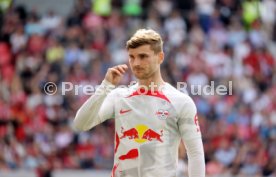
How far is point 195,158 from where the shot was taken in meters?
5.60

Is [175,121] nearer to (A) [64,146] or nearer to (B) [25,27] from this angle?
(A) [64,146]

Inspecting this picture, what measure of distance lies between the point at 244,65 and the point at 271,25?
7.65 feet

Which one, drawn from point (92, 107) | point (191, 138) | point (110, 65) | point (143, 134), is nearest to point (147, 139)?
point (143, 134)

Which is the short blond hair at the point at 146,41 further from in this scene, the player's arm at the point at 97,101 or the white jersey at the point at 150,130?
the white jersey at the point at 150,130

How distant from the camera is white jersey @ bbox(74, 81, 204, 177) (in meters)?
5.62

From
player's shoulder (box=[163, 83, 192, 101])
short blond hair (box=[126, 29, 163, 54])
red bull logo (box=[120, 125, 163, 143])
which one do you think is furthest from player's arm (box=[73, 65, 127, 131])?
player's shoulder (box=[163, 83, 192, 101])

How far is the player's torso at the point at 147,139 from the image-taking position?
18.5 ft

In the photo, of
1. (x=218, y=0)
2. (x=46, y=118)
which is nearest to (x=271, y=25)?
(x=218, y=0)

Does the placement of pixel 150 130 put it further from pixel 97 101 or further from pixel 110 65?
pixel 110 65

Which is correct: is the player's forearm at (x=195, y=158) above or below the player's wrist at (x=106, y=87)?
below

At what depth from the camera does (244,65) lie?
16.8 metres

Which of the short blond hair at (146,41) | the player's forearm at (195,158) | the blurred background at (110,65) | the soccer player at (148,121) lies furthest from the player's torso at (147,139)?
the blurred background at (110,65)

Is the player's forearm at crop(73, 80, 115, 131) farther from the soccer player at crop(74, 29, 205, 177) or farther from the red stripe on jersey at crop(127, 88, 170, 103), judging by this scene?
the red stripe on jersey at crop(127, 88, 170, 103)

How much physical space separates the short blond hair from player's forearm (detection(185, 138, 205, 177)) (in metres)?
0.65
